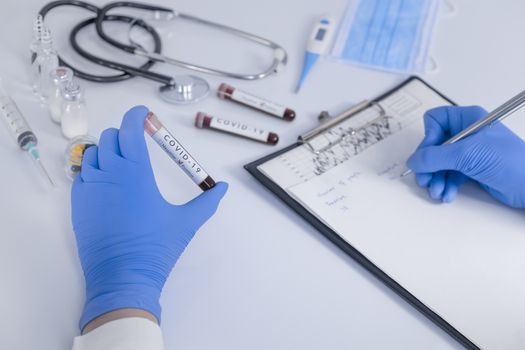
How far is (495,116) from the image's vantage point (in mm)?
912

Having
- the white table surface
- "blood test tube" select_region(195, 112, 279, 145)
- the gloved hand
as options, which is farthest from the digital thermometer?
the gloved hand

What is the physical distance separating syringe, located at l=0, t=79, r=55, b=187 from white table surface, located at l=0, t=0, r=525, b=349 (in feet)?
0.05

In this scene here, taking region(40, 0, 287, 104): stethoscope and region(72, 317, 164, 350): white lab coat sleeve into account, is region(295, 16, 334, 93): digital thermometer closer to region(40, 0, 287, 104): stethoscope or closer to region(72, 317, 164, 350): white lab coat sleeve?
region(40, 0, 287, 104): stethoscope

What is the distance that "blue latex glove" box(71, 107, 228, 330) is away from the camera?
758 millimetres

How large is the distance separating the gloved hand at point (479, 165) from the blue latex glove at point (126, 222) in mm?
331

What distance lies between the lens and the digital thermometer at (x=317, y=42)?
115cm

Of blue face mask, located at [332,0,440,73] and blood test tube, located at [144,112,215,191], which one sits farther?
blue face mask, located at [332,0,440,73]

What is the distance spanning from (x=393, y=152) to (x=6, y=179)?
0.62 meters

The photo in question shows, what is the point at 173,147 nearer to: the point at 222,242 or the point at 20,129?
the point at 222,242

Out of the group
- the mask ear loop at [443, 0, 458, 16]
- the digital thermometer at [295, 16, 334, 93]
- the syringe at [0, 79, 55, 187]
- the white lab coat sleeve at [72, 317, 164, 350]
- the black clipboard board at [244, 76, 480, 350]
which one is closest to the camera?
the white lab coat sleeve at [72, 317, 164, 350]

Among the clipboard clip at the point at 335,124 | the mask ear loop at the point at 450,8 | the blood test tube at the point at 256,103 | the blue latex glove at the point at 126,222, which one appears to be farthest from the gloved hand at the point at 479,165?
the mask ear loop at the point at 450,8

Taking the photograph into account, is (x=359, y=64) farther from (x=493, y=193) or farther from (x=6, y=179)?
(x=6, y=179)

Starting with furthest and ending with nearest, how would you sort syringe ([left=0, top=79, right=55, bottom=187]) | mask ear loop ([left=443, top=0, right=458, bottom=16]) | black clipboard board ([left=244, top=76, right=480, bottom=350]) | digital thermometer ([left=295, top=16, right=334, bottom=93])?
mask ear loop ([left=443, top=0, right=458, bottom=16]), digital thermometer ([left=295, top=16, right=334, bottom=93]), syringe ([left=0, top=79, right=55, bottom=187]), black clipboard board ([left=244, top=76, right=480, bottom=350])

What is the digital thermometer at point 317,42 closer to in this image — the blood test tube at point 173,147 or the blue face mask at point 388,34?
the blue face mask at point 388,34
